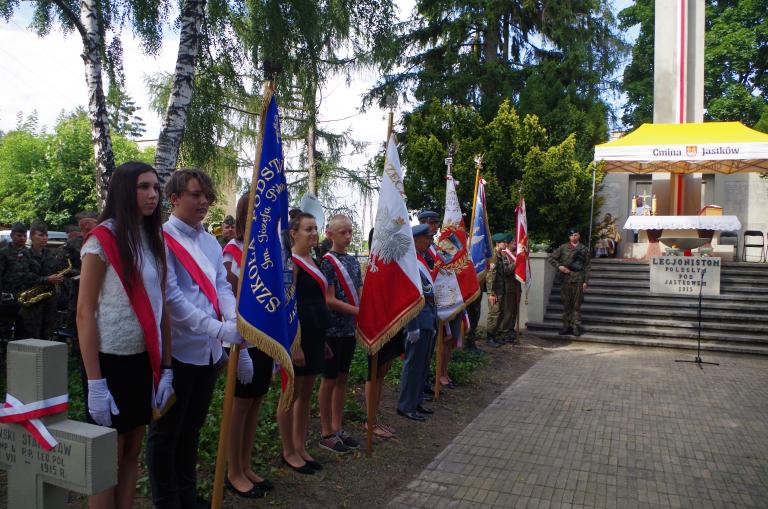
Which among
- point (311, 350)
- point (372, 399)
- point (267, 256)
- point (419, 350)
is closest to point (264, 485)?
point (311, 350)

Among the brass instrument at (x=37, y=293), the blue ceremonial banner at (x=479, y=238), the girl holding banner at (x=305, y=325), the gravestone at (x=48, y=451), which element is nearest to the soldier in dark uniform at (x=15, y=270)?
the brass instrument at (x=37, y=293)

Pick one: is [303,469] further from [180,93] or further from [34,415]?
[180,93]

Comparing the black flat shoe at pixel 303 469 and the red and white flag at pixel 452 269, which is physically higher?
the red and white flag at pixel 452 269

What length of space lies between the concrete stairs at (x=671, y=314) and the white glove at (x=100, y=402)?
11.1m

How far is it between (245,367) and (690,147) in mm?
14692

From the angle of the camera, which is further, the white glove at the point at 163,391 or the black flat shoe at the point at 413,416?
the black flat shoe at the point at 413,416

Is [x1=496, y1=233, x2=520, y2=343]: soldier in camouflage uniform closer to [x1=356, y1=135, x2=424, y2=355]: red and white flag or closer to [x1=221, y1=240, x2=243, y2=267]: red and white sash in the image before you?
[x1=356, y1=135, x2=424, y2=355]: red and white flag

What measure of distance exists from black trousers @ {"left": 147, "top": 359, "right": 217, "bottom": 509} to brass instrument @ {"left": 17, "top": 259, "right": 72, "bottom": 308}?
17.8ft

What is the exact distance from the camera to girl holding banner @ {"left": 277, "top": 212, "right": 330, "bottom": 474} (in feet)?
14.4

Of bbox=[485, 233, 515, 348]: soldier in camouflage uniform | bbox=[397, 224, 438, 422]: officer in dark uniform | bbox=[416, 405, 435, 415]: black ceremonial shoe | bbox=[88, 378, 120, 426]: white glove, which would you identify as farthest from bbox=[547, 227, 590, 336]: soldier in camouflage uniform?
bbox=[88, 378, 120, 426]: white glove

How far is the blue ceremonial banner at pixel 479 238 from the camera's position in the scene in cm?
879

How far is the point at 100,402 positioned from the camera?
102 inches

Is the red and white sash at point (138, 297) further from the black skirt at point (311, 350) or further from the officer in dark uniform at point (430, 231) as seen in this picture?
the officer in dark uniform at point (430, 231)

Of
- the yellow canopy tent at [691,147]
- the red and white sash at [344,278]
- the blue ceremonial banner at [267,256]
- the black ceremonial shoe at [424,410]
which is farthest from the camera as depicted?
the yellow canopy tent at [691,147]
